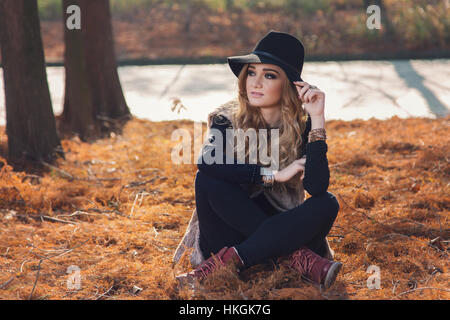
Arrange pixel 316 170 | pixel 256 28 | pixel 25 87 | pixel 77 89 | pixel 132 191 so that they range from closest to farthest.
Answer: pixel 316 170
pixel 132 191
pixel 25 87
pixel 77 89
pixel 256 28

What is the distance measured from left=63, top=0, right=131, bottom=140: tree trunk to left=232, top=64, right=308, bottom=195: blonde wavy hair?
382 cm

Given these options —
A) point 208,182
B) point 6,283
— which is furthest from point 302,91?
point 6,283

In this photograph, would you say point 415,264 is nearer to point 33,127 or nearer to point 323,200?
point 323,200

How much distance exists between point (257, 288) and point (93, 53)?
4.89m

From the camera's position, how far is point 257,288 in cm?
318

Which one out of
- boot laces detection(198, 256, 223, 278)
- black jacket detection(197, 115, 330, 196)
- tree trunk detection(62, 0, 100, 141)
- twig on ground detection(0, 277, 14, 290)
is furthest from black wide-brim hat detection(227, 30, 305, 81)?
tree trunk detection(62, 0, 100, 141)

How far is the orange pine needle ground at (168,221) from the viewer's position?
3.34 metres

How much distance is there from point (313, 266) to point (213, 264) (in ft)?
1.75

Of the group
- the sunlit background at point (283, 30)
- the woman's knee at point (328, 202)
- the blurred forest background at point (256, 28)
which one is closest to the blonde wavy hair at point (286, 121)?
the woman's knee at point (328, 202)

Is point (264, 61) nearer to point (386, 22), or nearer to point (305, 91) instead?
point (305, 91)

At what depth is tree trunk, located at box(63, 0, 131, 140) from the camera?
22.8 feet

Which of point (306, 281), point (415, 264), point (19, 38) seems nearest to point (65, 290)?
point (306, 281)

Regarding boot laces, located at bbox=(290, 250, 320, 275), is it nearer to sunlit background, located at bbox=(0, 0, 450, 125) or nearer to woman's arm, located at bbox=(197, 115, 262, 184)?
woman's arm, located at bbox=(197, 115, 262, 184)

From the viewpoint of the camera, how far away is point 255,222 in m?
3.27
